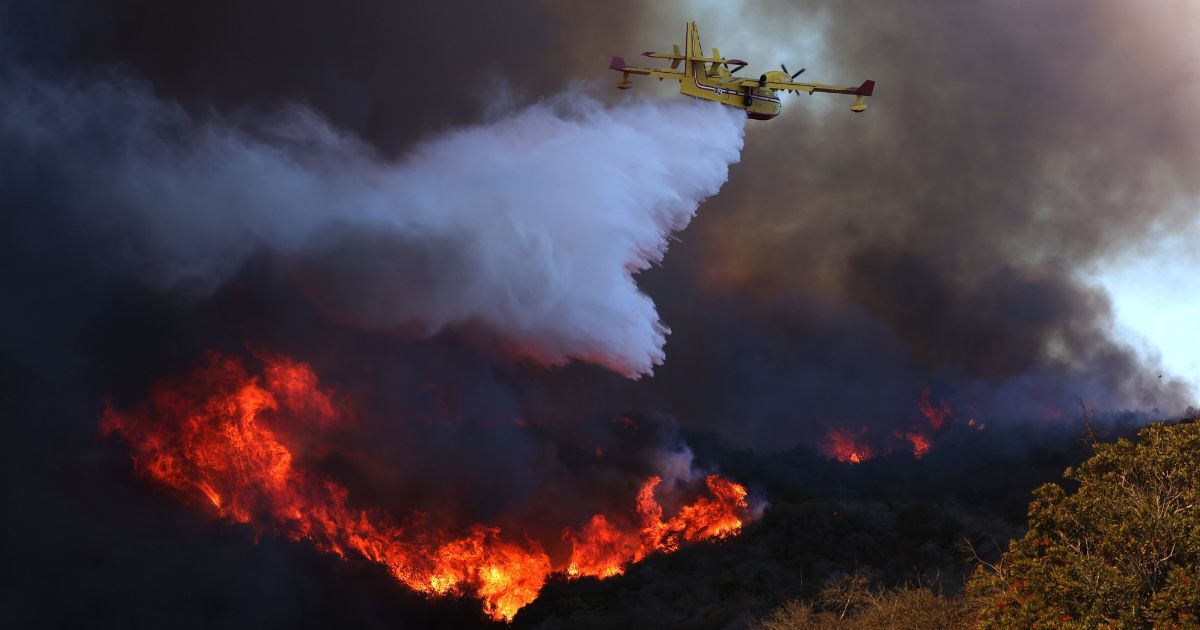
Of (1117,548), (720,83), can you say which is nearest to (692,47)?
(720,83)

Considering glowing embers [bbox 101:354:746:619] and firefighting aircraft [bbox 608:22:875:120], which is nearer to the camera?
firefighting aircraft [bbox 608:22:875:120]

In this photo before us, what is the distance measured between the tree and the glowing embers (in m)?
53.0

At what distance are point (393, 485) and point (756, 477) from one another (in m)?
39.0

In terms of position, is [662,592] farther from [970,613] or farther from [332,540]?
[970,613]

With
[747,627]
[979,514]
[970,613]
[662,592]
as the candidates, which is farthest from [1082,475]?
[979,514]

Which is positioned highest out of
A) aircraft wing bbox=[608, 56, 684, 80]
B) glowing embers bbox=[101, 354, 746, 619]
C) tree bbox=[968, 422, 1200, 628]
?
aircraft wing bbox=[608, 56, 684, 80]

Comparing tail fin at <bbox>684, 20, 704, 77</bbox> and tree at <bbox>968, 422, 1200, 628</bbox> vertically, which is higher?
tail fin at <bbox>684, 20, 704, 77</bbox>

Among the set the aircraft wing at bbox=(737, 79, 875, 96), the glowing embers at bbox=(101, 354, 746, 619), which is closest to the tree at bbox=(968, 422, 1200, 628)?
the aircraft wing at bbox=(737, 79, 875, 96)

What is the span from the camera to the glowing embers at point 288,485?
75.6m

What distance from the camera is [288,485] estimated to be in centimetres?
7744

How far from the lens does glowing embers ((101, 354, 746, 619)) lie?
75.6 metres

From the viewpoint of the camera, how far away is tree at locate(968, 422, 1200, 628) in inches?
987

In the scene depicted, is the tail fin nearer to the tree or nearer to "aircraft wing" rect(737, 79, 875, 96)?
"aircraft wing" rect(737, 79, 875, 96)

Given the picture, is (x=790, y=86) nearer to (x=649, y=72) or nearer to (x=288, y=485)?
(x=649, y=72)
